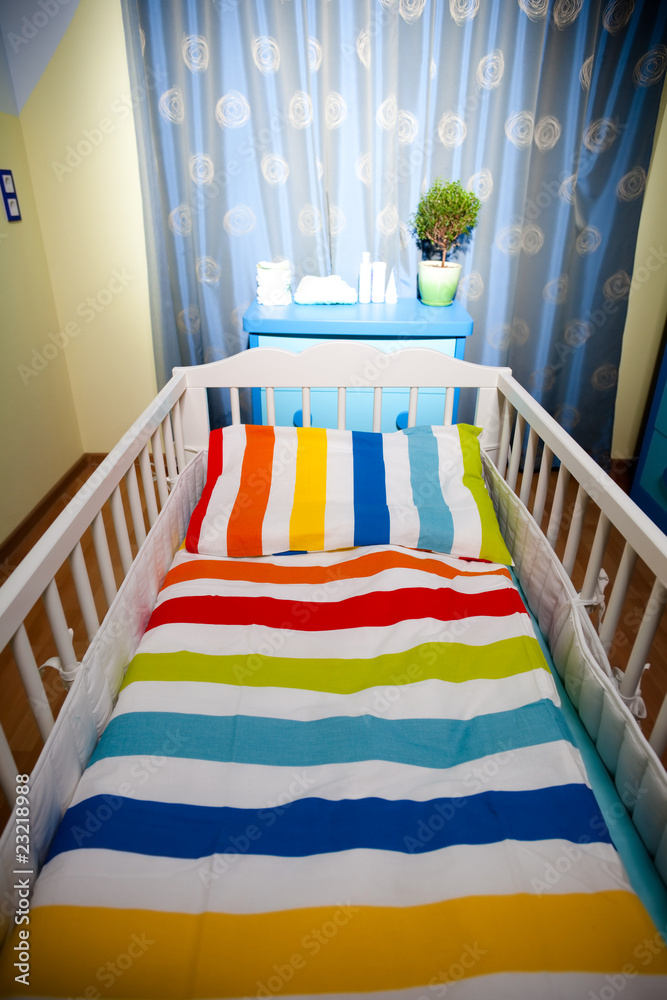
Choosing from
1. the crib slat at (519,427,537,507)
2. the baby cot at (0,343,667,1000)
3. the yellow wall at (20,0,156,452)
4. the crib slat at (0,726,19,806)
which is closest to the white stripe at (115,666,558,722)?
the baby cot at (0,343,667,1000)

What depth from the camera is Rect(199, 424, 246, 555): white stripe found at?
143 cm

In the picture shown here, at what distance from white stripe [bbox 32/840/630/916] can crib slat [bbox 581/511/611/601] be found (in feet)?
1.61

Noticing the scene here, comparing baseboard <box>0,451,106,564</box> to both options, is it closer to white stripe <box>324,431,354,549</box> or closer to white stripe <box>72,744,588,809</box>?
white stripe <box>324,431,354,549</box>

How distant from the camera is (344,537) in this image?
56.8 inches

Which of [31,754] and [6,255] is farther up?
[6,255]

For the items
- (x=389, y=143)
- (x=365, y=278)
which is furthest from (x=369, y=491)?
(x=389, y=143)

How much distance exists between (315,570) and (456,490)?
0.43 m

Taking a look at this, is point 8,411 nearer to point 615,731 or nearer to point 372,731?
point 372,731

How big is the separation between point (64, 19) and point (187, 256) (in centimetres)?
92

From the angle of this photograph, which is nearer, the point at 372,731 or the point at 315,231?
the point at 372,731

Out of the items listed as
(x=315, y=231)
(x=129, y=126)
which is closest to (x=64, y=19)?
(x=129, y=126)

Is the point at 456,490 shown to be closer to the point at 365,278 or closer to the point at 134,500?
the point at 134,500

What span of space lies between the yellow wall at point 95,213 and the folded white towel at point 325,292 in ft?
2.70

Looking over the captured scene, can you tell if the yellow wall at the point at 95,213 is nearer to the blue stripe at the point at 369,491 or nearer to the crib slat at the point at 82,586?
the blue stripe at the point at 369,491
